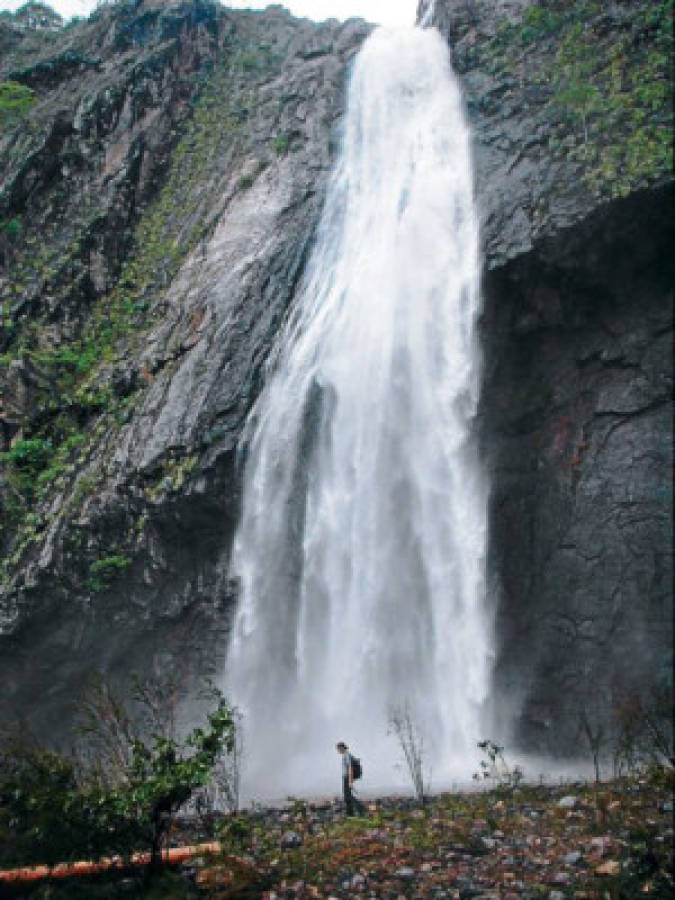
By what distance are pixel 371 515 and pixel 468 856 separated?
769 cm

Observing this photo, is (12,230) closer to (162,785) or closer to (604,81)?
(604,81)

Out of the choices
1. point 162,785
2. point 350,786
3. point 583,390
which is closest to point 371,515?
point 583,390

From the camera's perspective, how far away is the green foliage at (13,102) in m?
27.8

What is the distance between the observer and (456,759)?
38.5ft

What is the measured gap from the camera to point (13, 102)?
27922mm

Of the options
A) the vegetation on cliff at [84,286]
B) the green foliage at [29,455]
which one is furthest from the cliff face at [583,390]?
the green foliage at [29,455]

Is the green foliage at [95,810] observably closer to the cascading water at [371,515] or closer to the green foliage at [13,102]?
the cascading water at [371,515]

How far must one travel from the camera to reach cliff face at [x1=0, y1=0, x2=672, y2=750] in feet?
39.2

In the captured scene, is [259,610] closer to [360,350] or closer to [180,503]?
[180,503]

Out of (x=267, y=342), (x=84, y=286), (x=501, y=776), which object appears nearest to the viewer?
(x=501, y=776)

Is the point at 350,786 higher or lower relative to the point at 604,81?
lower

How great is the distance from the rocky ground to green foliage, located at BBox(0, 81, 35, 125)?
27.6 meters

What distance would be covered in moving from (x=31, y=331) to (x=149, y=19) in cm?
1610

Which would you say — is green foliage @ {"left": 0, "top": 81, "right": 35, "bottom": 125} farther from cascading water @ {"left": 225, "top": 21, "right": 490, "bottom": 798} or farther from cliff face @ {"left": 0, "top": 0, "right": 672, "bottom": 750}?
cascading water @ {"left": 225, "top": 21, "right": 490, "bottom": 798}
